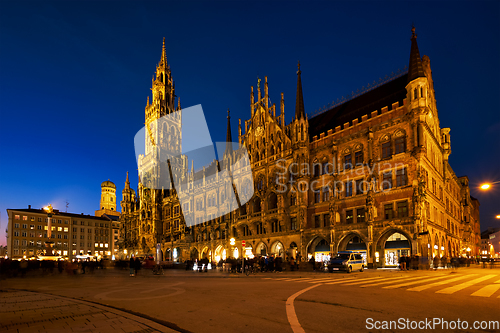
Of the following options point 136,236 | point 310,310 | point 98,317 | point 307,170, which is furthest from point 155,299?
point 136,236

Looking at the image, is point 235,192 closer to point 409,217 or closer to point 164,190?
point 409,217

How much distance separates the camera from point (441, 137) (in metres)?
50.1

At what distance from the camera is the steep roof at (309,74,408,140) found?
4350 centimetres

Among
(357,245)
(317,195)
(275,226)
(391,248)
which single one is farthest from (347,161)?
(275,226)

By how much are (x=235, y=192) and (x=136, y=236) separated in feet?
163

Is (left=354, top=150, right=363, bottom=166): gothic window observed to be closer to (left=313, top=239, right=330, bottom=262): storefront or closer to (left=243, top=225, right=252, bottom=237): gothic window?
(left=313, top=239, right=330, bottom=262): storefront

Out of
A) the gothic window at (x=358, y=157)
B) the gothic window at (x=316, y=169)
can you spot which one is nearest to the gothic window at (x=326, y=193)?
the gothic window at (x=316, y=169)

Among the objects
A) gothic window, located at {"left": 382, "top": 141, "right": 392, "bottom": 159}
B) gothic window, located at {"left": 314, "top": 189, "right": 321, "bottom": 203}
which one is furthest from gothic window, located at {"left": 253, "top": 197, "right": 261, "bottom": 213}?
gothic window, located at {"left": 382, "top": 141, "right": 392, "bottom": 159}

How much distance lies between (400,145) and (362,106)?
9.93m

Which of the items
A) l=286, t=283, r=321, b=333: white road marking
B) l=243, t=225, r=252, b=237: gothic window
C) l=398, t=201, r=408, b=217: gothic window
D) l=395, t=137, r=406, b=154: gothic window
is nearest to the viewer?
l=286, t=283, r=321, b=333: white road marking

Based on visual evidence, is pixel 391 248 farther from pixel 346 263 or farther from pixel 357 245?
pixel 346 263

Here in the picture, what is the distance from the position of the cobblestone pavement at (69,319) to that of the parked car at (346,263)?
21.5 metres

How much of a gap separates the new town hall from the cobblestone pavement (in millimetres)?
32683

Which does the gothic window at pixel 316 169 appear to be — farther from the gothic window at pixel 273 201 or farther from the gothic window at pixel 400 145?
the gothic window at pixel 400 145
